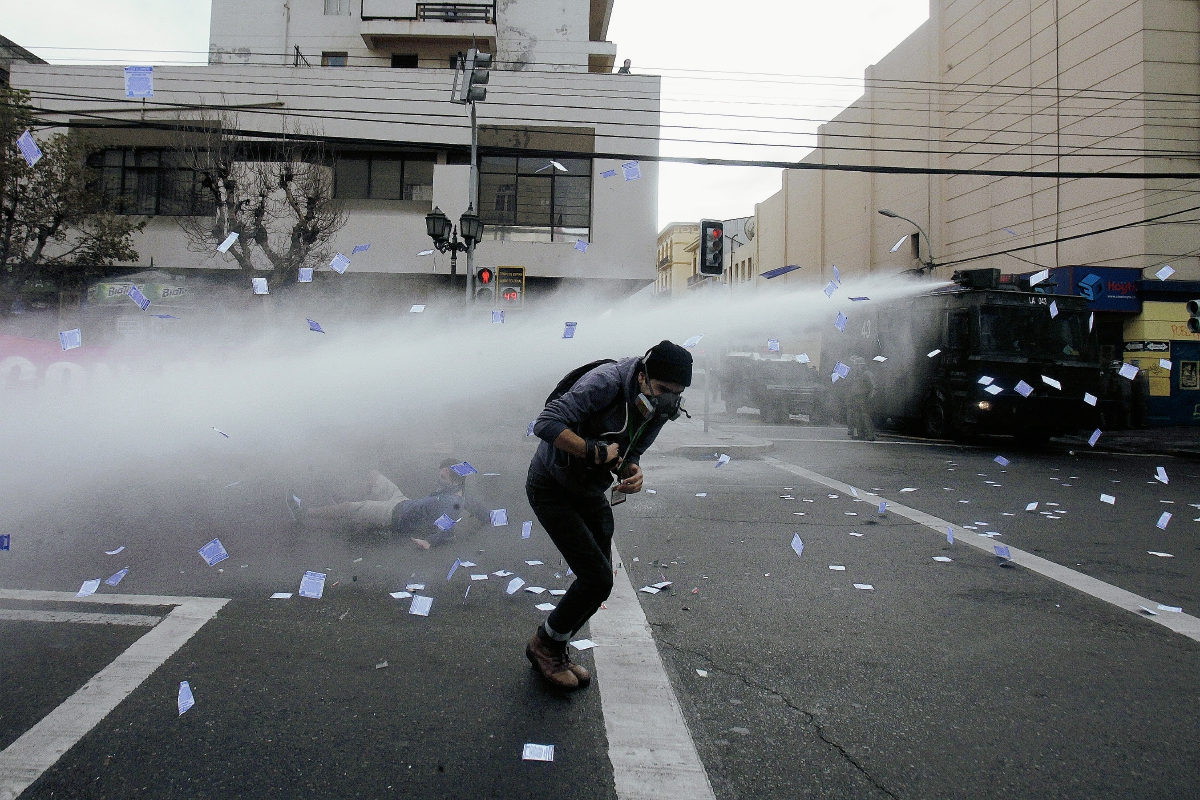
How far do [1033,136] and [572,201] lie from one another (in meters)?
14.3

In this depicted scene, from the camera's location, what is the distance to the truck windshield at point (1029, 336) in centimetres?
1323

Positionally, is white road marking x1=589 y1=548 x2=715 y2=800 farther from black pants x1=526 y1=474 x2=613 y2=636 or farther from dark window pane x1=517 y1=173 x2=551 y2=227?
dark window pane x1=517 y1=173 x2=551 y2=227

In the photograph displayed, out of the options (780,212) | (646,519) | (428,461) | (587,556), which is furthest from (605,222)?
(780,212)

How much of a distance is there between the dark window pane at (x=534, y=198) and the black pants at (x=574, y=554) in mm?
20207

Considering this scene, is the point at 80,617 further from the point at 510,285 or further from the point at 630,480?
the point at 510,285

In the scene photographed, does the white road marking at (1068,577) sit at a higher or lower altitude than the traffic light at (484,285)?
lower

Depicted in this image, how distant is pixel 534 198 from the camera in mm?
22672

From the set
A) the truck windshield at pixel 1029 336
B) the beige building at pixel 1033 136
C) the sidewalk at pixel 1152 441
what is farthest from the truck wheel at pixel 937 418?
the beige building at pixel 1033 136

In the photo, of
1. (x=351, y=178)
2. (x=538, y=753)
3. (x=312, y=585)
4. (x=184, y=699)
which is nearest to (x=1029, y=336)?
(x=312, y=585)

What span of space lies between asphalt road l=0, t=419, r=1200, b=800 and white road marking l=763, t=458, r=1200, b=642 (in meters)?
0.16

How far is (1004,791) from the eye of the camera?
2.57m

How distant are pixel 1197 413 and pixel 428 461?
20685mm

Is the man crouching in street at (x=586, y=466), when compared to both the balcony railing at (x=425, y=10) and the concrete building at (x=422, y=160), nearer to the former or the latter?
the concrete building at (x=422, y=160)

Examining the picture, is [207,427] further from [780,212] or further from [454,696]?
[780,212]
